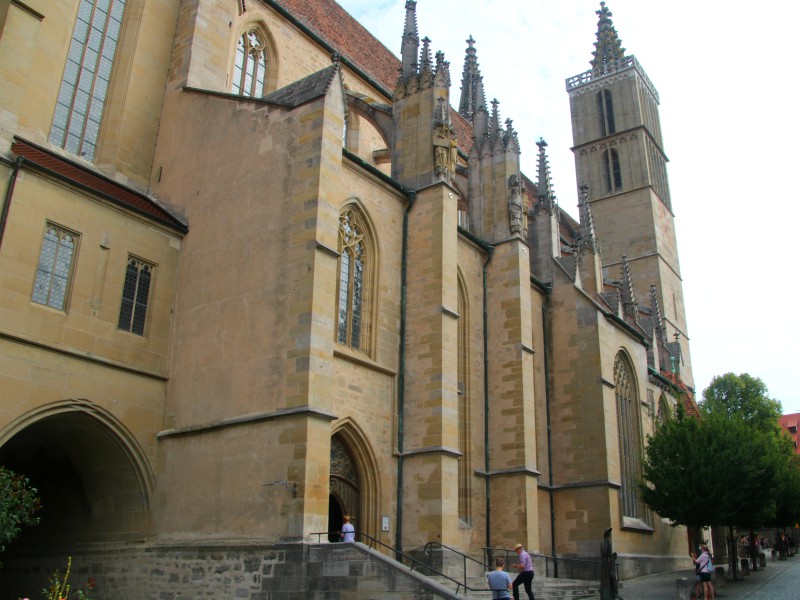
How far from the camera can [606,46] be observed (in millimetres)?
53375

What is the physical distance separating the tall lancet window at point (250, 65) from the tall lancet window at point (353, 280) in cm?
551

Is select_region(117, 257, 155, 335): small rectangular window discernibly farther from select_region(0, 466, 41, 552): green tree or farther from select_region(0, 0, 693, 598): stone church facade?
select_region(0, 466, 41, 552): green tree

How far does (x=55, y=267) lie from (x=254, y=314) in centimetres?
359

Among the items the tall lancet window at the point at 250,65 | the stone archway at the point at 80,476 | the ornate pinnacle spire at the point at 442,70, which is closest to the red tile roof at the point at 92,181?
the stone archway at the point at 80,476

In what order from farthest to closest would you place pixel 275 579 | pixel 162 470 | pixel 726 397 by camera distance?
pixel 726 397 < pixel 162 470 < pixel 275 579

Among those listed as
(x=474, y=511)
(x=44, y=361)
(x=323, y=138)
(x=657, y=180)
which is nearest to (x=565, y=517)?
(x=474, y=511)

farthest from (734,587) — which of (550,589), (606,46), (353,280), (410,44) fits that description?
(606,46)

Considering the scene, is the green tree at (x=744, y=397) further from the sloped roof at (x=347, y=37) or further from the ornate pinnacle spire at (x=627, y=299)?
the sloped roof at (x=347, y=37)

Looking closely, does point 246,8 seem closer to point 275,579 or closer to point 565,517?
point 275,579

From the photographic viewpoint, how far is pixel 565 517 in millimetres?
22312

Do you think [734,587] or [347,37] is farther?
[347,37]

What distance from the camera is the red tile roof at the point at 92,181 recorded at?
1383 centimetres

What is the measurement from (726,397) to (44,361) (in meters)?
49.8

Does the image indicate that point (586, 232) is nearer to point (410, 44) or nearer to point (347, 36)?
point (410, 44)
